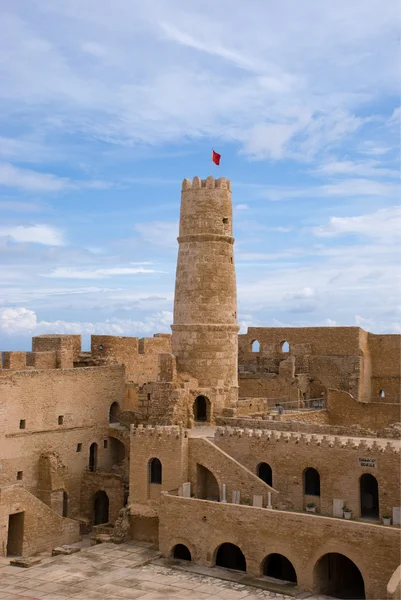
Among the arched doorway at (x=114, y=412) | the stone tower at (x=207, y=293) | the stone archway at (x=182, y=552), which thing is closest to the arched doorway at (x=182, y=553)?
the stone archway at (x=182, y=552)

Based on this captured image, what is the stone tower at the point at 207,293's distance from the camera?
34344mm

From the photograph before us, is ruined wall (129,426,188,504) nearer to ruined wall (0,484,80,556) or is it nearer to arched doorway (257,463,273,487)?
arched doorway (257,463,273,487)

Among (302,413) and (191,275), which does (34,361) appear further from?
(302,413)

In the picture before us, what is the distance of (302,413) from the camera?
34.2 meters

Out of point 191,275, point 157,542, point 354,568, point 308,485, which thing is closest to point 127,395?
point 191,275

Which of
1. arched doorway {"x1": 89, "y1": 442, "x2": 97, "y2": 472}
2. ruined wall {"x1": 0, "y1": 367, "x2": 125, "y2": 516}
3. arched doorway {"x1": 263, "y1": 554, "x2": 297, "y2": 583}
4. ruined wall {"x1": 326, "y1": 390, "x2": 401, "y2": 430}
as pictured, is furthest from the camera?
arched doorway {"x1": 89, "y1": 442, "x2": 97, "y2": 472}

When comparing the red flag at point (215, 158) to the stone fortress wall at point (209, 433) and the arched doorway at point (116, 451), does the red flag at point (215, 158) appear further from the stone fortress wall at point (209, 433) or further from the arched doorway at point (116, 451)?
the arched doorway at point (116, 451)

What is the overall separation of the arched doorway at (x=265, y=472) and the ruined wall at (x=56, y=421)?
9479 millimetres

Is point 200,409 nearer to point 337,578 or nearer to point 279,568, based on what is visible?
point 279,568

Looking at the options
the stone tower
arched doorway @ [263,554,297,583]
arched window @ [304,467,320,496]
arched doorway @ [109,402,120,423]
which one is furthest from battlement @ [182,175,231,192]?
arched doorway @ [263,554,297,583]

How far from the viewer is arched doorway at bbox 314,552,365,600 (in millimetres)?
24688

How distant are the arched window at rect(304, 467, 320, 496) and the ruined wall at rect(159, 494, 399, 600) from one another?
2791 millimetres

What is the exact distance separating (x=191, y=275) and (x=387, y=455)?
13.2 m

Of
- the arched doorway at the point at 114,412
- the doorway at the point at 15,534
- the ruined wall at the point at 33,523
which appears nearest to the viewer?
the ruined wall at the point at 33,523
